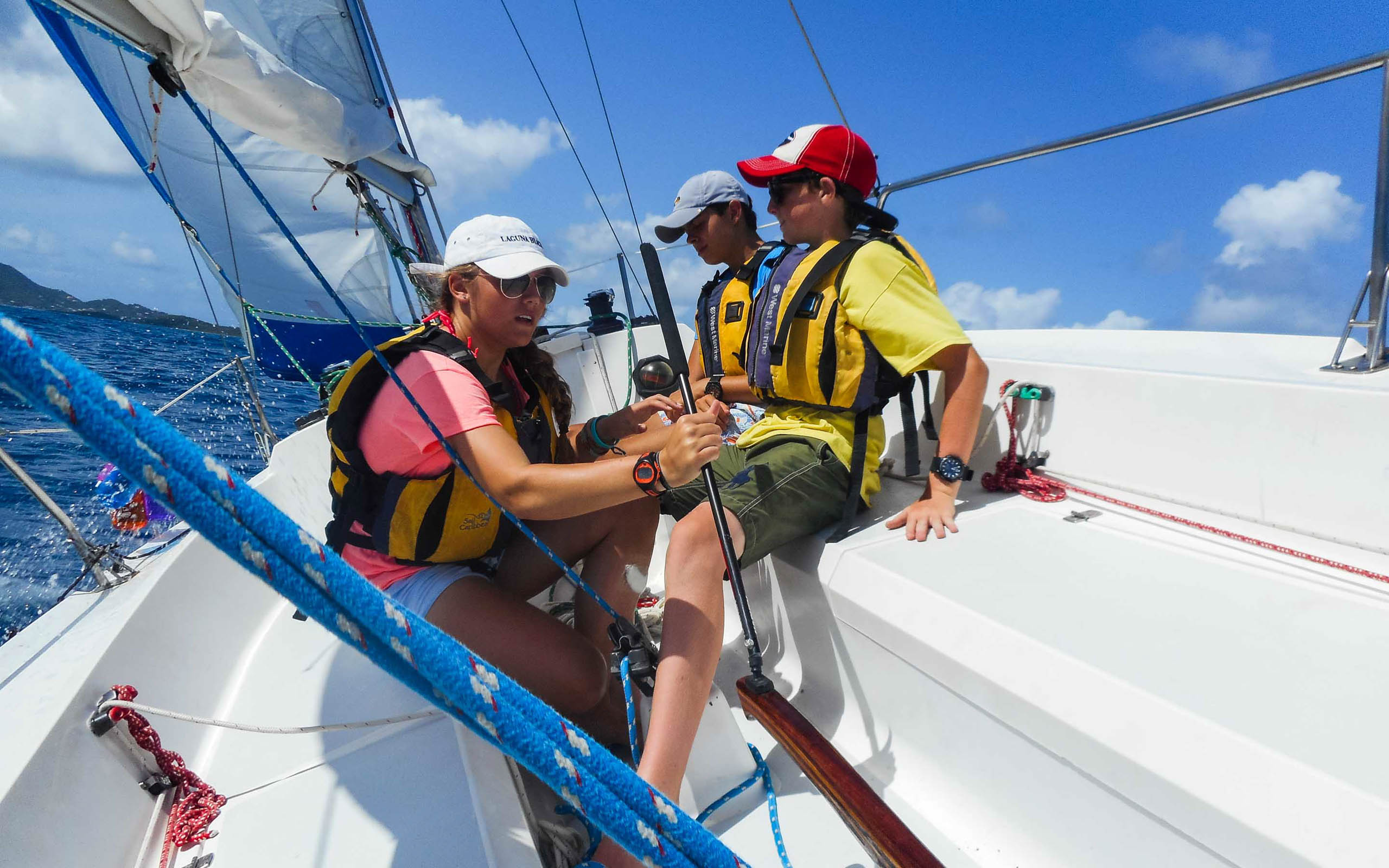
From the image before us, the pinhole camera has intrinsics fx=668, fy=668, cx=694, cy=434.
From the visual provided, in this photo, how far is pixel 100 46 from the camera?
2469 mm

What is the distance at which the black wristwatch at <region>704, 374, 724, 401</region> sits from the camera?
8.16ft

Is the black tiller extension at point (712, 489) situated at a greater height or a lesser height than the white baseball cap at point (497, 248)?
lesser

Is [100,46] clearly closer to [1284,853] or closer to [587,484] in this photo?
[587,484]

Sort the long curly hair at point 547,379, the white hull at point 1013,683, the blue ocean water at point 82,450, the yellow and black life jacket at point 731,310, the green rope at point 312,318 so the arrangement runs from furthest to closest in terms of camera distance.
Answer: the green rope at point 312,318, the blue ocean water at point 82,450, the yellow and black life jacket at point 731,310, the long curly hair at point 547,379, the white hull at point 1013,683

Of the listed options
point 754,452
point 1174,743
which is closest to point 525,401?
point 754,452

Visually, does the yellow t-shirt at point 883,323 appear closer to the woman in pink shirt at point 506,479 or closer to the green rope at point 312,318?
the woman in pink shirt at point 506,479

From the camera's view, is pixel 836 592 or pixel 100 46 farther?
pixel 100 46

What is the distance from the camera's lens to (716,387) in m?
2.52

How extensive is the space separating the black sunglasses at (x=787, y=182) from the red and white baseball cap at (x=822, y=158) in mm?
19

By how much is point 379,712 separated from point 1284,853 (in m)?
1.72

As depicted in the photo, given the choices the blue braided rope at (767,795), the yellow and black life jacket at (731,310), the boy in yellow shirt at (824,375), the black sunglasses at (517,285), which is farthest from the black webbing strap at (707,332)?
the blue braided rope at (767,795)

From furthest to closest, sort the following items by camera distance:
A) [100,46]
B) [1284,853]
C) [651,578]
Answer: [651,578], [100,46], [1284,853]

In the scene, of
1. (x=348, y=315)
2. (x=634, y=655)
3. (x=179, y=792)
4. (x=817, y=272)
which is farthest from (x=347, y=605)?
(x=817, y=272)

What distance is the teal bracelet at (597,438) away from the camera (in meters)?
2.18
